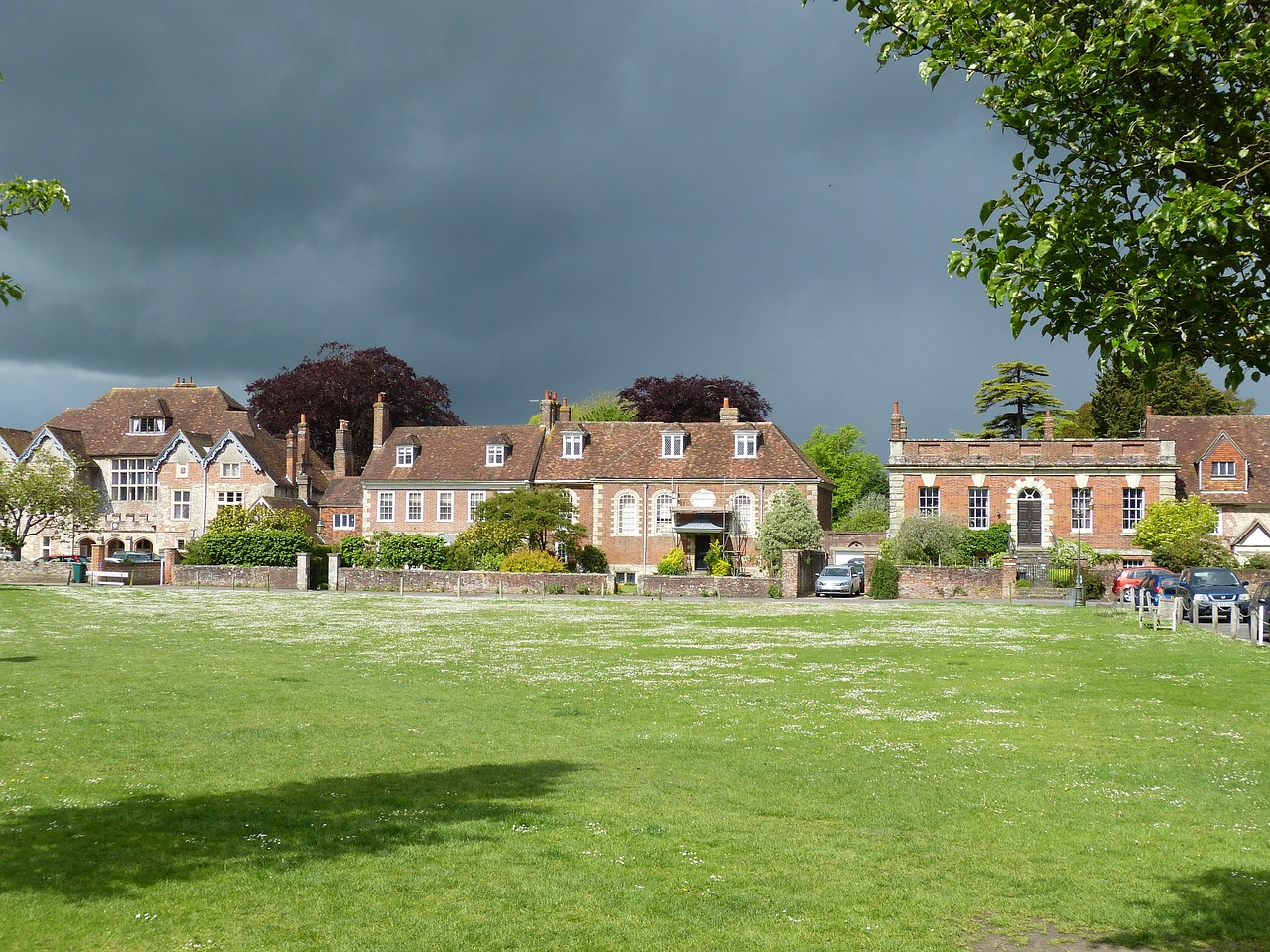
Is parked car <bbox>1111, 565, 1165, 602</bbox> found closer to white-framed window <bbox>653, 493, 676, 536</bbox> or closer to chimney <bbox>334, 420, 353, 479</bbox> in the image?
white-framed window <bbox>653, 493, 676, 536</bbox>

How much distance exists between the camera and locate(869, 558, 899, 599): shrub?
50.4 m

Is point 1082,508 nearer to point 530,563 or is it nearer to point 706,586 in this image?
point 706,586

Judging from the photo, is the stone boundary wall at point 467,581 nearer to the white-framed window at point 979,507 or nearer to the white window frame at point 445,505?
the white window frame at point 445,505

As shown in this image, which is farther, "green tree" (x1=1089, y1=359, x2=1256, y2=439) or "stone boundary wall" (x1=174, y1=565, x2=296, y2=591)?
"green tree" (x1=1089, y1=359, x2=1256, y2=439)

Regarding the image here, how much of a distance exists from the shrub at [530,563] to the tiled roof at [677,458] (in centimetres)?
1182

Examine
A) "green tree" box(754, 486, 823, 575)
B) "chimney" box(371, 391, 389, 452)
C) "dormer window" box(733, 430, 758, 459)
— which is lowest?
"green tree" box(754, 486, 823, 575)

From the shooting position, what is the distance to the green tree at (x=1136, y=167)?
6570 mm

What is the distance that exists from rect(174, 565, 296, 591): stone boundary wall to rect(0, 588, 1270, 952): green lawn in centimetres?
3628

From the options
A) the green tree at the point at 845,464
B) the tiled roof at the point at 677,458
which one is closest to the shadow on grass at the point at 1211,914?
the tiled roof at the point at 677,458

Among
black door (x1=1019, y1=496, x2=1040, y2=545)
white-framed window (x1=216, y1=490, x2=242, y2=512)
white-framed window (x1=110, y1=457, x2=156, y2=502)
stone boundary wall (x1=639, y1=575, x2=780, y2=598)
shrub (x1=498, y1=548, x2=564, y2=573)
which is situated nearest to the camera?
stone boundary wall (x1=639, y1=575, x2=780, y2=598)

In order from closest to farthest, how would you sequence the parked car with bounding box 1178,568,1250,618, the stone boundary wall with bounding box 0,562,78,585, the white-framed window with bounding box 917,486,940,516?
1. the parked car with bounding box 1178,568,1250,618
2. the white-framed window with bounding box 917,486,940,516
3. the stone boundary wall with bounding box 0,562,78,585

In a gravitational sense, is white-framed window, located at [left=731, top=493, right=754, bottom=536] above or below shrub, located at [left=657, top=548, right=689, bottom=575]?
above

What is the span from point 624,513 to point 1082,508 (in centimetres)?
2588

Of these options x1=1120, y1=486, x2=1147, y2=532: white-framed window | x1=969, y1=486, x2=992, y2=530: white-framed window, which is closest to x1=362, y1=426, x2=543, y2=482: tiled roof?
x1=969, y1=486, x2=992, y2=530: white-framed window
